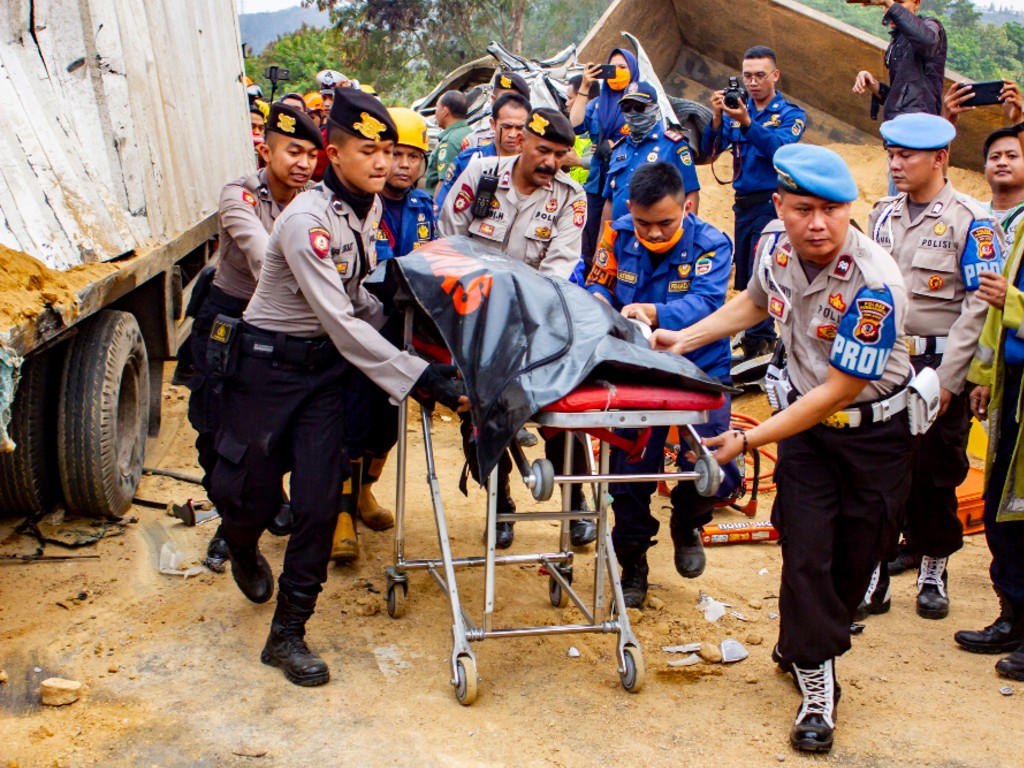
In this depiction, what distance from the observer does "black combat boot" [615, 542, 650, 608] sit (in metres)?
4.84

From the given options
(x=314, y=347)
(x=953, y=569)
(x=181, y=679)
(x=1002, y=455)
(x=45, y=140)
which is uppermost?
(x=45, y=140)

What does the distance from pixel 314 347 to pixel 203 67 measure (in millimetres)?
4801

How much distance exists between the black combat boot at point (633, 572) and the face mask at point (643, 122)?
3685 millimetres

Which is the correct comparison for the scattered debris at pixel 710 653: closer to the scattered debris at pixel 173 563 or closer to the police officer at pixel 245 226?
the police officer at pixel 245 226

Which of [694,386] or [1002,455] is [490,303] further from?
[1002,455]

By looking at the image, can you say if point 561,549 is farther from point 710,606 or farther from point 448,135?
point 448,135

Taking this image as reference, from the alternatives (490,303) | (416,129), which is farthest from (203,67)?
(490,303)

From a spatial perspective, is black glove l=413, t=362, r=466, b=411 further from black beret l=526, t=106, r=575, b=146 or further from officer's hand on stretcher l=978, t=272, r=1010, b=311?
officer's hand on stretcher l=978, t=272, r=1010, b=311

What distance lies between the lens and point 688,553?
5086 mm

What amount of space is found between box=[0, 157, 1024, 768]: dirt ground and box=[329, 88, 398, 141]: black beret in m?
2.00

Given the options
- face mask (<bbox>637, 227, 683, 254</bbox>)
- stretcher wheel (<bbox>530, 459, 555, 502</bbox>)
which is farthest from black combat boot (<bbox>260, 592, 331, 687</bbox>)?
face mask (<bbox>637, 227, 683, 254</bbox>)

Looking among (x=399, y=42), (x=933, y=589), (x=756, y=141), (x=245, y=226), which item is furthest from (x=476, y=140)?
(x=399, y=42)

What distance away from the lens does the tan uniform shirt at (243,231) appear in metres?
4.75

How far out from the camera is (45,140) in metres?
4.87
